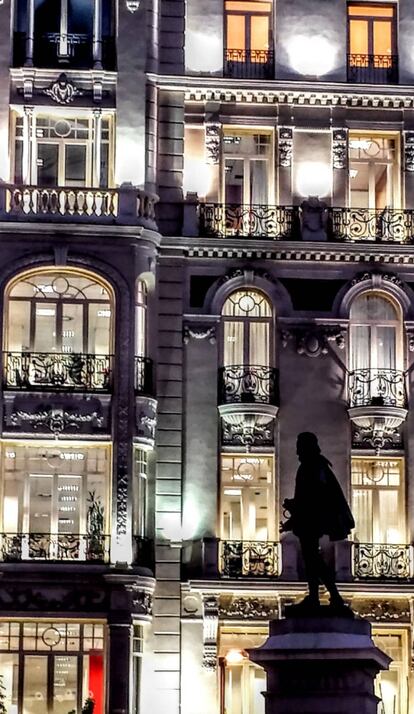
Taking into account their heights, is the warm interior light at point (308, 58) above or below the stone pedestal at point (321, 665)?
above

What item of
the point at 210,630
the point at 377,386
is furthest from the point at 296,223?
the point at 210,630

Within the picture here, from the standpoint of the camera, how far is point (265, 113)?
46.4 metres

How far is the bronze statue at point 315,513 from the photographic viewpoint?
28.6 metres

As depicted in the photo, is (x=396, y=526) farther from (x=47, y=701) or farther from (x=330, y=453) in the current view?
(x=47, y=701)

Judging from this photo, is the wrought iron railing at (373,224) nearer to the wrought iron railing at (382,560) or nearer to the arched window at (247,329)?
the arched window at (247,329)

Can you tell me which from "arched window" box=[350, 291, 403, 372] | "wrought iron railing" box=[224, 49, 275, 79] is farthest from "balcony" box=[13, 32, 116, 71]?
"arched window" box=[350, 291, 403, 372]

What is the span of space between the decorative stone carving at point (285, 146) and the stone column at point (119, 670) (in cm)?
1193

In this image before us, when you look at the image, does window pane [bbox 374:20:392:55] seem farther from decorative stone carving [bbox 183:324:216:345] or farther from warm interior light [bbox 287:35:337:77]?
decorative stone carving [bbox 183:324:216:345]

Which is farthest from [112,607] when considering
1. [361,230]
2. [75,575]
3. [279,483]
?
[361,230]

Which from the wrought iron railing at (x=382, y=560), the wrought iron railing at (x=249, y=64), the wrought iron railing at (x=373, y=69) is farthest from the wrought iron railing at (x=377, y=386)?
the wrought iron railing at (x=249, y=64)

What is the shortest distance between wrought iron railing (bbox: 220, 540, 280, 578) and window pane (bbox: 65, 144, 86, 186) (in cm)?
909

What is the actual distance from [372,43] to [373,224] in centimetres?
468

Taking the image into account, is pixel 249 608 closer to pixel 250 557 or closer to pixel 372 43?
pixel 250 557

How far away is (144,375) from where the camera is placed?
44312mm
